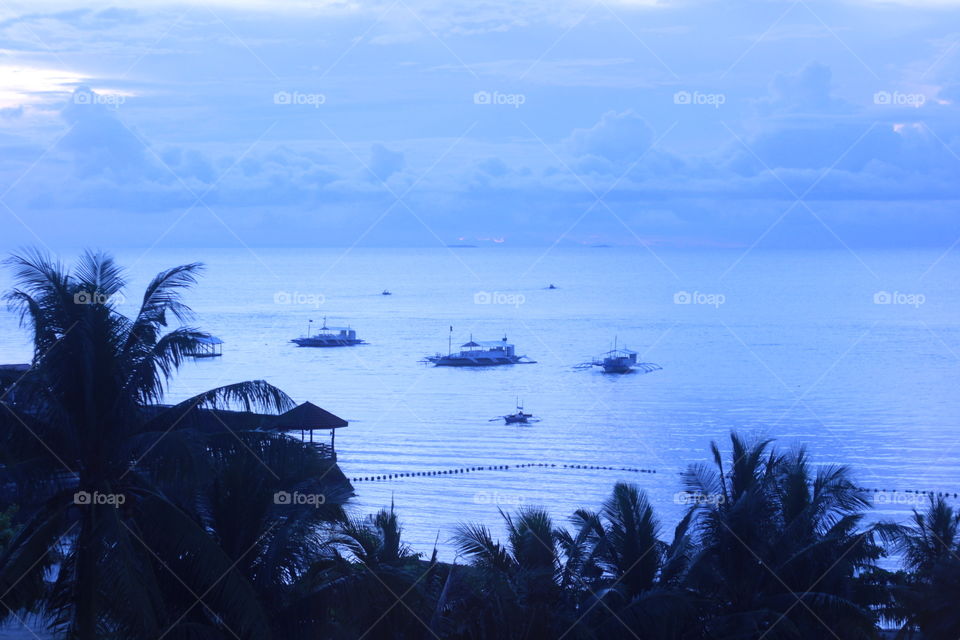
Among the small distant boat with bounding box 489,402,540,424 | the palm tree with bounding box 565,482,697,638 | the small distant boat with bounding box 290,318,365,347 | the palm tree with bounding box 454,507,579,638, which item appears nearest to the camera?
the palm tree with bounding box 454,507,579,638

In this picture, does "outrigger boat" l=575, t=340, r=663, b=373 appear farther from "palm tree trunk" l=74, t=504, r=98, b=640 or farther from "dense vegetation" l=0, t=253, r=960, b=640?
"palm tree trunk" l=74, t=504, r=98, b=640

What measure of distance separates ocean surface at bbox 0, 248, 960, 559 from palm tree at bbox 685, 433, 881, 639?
1695 cm

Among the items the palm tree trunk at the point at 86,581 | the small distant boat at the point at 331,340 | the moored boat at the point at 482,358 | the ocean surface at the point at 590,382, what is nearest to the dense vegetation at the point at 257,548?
the palm tree trunk at the point at 86,581

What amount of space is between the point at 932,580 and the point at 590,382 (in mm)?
63125

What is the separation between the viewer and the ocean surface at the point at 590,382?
4322 cm

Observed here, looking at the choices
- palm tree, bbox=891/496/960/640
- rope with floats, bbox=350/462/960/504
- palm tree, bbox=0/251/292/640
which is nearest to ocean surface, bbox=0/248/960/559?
rope with floats, bbox=350/462/960/504

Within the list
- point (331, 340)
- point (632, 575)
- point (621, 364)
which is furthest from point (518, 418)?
point (632, 575)

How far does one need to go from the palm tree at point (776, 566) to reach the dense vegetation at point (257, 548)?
0.03 m

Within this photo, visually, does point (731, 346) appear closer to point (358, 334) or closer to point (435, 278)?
point (358, 334)

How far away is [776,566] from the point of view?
477 inches

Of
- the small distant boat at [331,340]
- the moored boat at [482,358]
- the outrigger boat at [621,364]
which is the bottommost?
the outrigger boat at [621,364]

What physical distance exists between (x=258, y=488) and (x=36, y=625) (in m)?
5.30

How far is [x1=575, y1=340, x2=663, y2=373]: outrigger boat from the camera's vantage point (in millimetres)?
78875

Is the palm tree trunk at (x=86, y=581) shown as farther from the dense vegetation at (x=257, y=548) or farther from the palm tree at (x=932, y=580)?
the palm tree at (x=932, y=580)
